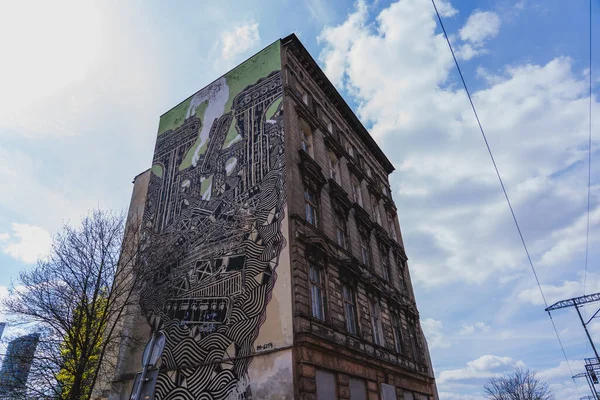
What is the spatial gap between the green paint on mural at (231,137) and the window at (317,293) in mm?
8050

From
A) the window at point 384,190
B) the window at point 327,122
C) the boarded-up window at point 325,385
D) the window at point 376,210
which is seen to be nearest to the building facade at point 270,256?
the boarded-up window at point 325,385

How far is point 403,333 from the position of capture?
74.6ft

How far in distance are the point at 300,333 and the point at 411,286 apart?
1692cm

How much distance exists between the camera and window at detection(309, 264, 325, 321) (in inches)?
595

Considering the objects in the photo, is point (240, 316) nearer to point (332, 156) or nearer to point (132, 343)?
point (132, 343)

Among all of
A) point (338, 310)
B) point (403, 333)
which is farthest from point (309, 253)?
point (403, 333)

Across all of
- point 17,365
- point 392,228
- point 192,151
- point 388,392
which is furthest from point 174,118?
point 388,392

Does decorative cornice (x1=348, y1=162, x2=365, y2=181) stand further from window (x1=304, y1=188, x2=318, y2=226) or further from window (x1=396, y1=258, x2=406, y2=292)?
window (x1=304, y1=188, x2=318, y2=226)

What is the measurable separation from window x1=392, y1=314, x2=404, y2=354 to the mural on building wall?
10.5 meters

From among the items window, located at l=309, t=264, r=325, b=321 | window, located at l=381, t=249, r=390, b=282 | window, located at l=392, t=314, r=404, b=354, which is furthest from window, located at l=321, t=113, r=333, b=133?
window, located at l=392, t=314, r=404, b=354

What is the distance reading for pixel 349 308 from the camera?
17734mm

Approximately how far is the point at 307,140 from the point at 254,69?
5.17 metres

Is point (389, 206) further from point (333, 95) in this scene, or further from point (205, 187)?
point (205, 187)

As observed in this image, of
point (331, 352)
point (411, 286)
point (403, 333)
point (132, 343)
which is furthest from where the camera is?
point (411, 286)
